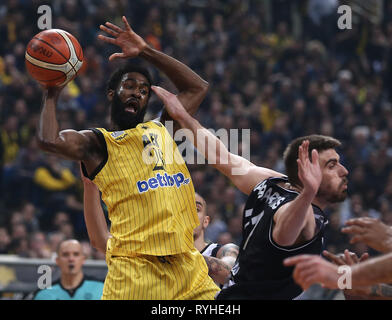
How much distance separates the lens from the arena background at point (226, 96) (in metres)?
9.52

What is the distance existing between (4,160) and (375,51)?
25.3 feet

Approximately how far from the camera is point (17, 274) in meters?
7.27

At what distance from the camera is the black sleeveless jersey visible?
3785 mm

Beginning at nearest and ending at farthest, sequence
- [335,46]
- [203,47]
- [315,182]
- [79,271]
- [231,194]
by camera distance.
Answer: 1. [315,182]
2. [79,271]
3. [231,194]
4. [203,47]
5. [335,46]

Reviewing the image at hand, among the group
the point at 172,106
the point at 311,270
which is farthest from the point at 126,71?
the point at 311,270

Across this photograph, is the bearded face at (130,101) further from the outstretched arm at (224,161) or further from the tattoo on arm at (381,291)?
the tattoo on arm at (381,291)

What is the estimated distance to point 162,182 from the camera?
13.7 feet

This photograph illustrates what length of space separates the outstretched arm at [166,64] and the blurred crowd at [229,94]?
4.33m

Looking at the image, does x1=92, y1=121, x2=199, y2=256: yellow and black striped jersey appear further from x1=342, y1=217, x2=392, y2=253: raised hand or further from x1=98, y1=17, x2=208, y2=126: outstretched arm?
x1=342, y1=217, x2=392, y2=253: raised hand

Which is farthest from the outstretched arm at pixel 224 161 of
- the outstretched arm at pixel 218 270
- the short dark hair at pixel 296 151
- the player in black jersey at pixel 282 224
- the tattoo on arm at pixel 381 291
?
the tattoo on arm at pixel 381 291

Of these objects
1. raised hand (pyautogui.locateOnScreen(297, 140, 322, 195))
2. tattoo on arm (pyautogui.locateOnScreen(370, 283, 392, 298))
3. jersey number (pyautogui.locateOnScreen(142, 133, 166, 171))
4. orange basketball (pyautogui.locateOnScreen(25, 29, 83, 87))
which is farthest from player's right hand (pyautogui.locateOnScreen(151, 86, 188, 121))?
tattoo on arm (pyautogui.locateOnScreen(370, 283, 392, 298))

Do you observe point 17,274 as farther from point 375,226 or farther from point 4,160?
point 375,226

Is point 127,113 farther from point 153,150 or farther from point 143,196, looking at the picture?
point 143,196
